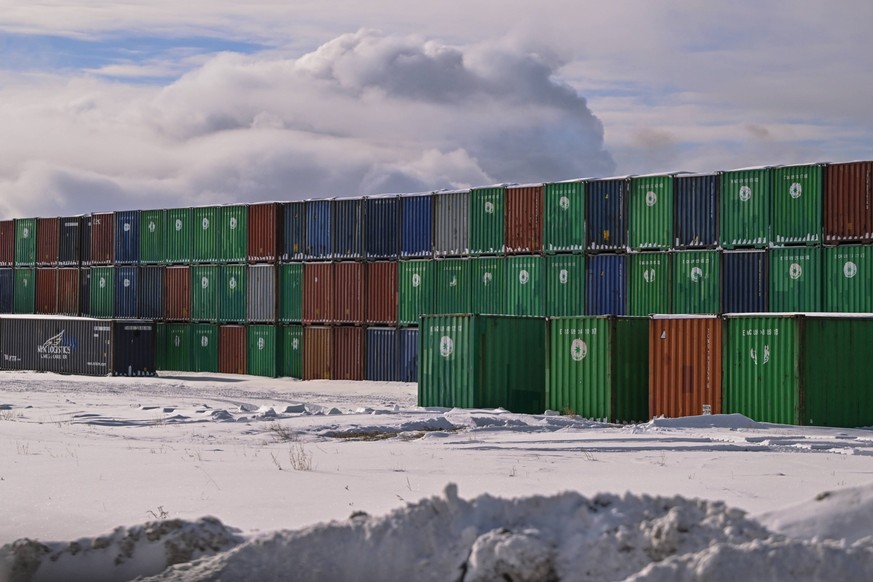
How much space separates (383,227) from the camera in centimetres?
4359

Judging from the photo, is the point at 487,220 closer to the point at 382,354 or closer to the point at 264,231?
the point at 382,354

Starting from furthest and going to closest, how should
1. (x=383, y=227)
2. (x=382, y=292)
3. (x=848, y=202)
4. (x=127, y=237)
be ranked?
(x=127, y=237) < (x=383, y=227) < (x=382, y=292) < (x=848, y=202)

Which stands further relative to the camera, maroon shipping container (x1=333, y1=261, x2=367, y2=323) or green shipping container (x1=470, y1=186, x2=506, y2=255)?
maroon shipping container (x1=333, y1=261, x2=367, y2=323)

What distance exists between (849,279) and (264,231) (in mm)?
23126

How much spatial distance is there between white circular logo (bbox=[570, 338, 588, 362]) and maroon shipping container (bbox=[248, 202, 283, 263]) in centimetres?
2229

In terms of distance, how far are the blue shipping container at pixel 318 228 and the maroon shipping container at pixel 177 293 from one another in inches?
272

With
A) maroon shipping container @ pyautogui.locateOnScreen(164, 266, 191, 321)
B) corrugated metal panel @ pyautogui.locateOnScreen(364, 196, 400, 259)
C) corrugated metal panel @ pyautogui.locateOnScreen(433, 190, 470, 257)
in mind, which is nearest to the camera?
corrugated metal panel @ pyautogui.locateOnScreen(433, 190, 470, 257)

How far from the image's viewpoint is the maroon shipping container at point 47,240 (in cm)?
5497

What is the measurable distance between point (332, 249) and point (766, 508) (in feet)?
112

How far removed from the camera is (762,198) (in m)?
35.7

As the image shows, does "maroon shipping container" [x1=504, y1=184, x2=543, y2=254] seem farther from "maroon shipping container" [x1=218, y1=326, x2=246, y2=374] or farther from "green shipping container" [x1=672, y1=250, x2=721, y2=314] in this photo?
"maroon shipping container" [x1=218, y1=326, x2=246, y2=374]

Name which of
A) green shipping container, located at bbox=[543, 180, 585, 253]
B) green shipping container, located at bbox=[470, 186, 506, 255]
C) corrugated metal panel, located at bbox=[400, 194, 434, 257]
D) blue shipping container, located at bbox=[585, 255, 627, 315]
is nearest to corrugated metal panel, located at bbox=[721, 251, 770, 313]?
blue shipping container, located at bbox=[585, 255, 627, 315]

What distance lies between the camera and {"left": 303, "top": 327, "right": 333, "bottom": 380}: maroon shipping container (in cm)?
4453

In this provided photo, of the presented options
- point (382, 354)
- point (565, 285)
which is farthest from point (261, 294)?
point (565, 285)
